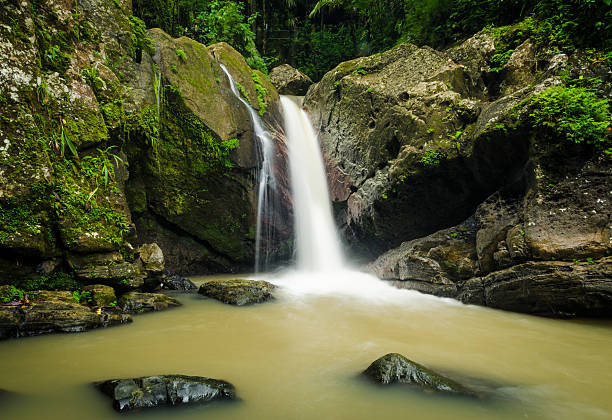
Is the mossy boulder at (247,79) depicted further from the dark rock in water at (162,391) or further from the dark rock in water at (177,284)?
the dark rock in water at (162,391)

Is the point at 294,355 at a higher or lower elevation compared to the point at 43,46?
lower

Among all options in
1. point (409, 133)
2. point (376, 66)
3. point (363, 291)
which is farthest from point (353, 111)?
point (363, 291)

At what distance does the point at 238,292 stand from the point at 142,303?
1.59 metres

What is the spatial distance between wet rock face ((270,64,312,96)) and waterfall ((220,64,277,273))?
17.6ft

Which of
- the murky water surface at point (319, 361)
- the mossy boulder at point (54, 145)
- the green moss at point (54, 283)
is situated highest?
the mossy boulder at point (54, 145)

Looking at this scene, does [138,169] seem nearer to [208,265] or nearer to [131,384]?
[208,265]

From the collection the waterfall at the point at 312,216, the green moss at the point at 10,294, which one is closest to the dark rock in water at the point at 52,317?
the green moss at the point at 10,294

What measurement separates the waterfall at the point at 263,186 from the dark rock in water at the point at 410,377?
23.6 feet

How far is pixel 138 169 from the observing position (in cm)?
761

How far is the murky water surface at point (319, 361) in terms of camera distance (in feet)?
7.04

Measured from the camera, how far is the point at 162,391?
2.14 metres

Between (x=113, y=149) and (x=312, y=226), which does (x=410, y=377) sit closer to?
(x=113, y=149)

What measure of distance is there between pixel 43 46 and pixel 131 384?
5.60 metres

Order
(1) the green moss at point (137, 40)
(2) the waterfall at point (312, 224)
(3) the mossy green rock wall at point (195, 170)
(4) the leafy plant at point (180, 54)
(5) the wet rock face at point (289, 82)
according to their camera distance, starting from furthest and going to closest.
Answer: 1. (5) the wet rock face at point (289, 82)
2. (2) the waterfall at point (312, 224)
3. (4) the leafy plant at point (180, 54)
4. (3) the mossy green rock wall at point (195, 170)
5. (1) the green moss at point (137, 40)
